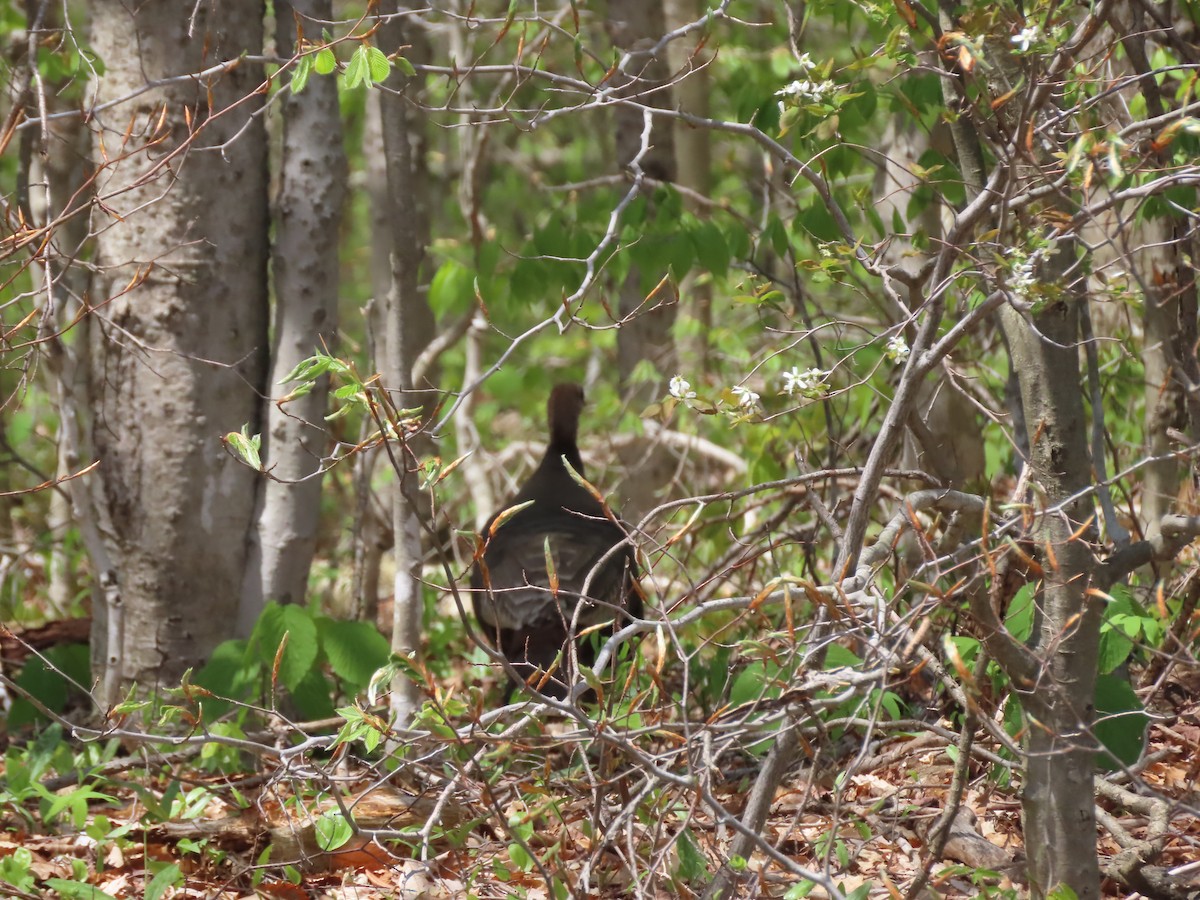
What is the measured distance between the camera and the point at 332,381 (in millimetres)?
5438

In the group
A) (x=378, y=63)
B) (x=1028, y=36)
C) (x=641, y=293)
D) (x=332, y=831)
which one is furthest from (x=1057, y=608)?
(x=641, y=293)

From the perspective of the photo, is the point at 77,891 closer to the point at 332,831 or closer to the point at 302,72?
the point at 332,831

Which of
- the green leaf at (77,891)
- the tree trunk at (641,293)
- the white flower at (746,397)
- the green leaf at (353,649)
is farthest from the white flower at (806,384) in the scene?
the tree trunk at (641,293)

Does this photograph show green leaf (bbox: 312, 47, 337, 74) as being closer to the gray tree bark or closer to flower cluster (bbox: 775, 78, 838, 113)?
flower cluster (bbox: 775, 78, 838, 113)

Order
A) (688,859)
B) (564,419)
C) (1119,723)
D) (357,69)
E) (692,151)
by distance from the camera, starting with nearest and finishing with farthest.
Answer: (688,859)
(357,69)
(1119,723)
(564,419)
(692,151)

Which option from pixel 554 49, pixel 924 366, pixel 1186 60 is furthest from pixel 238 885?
pixel 554 49

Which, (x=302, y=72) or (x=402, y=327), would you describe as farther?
(x=402, y=327)

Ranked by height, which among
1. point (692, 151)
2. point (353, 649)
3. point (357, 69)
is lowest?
point (353, 649)

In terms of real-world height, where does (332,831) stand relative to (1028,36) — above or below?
below

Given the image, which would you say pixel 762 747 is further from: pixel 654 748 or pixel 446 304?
pixel 446 304

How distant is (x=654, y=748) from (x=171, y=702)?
260 centimetres

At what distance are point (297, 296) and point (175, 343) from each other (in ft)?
1.77

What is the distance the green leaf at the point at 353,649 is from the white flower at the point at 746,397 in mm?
2276

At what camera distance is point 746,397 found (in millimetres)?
2807
